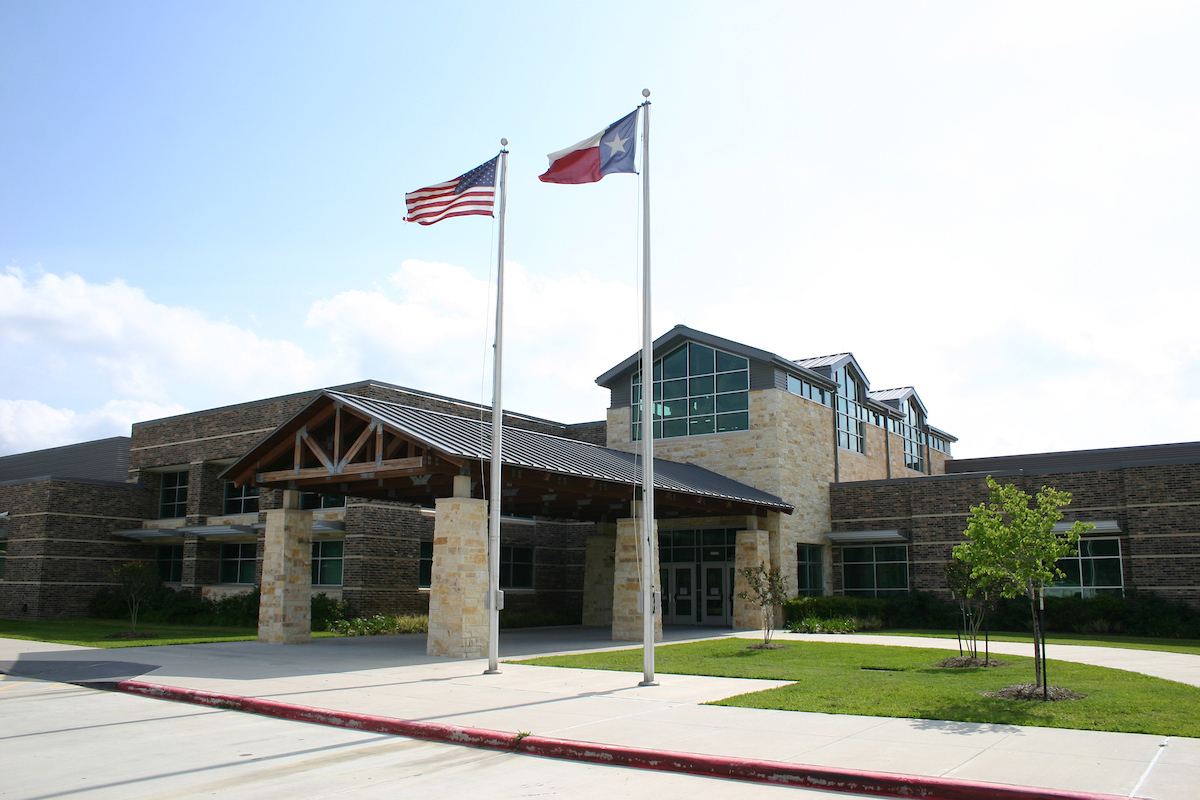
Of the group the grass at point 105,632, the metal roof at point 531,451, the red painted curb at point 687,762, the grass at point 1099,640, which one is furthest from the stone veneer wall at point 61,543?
the grass at point 1099,640

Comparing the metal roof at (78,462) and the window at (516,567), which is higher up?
the metal roof at (78,462)

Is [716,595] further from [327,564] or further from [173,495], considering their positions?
[173,495]

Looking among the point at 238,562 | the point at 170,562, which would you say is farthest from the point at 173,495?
the point at 238,562

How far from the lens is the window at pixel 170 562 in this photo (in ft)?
121

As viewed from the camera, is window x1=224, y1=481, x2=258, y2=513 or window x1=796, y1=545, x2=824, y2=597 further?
window x1=224, y1=481, x2=258, y2=513

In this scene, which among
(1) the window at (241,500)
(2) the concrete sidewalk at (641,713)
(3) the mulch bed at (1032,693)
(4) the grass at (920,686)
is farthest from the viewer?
(1) the window at (241,500)

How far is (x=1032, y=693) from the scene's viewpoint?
1163 cm

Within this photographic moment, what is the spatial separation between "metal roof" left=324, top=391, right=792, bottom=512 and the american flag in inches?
169

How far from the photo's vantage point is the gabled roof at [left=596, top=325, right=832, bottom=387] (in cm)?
2978

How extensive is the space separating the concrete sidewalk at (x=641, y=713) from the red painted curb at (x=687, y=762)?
261 millimetres

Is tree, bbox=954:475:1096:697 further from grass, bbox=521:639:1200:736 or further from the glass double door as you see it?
the glass double door

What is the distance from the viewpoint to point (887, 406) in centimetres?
3856

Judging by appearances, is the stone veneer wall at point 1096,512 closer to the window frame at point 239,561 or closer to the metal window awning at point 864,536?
the metal window awning at point 864,536

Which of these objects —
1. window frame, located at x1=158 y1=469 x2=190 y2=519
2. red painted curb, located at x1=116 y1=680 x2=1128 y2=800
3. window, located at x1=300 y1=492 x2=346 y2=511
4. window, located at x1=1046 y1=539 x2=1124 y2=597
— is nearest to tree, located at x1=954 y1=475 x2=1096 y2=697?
red painted curb, located at x1=116 y1=680 x2=1128 y2=800
